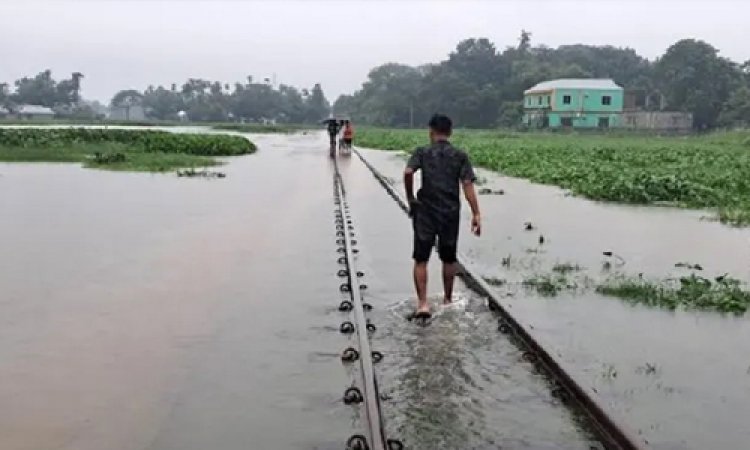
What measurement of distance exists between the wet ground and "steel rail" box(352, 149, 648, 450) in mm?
122

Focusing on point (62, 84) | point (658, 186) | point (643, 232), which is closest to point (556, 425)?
point (643, 232)

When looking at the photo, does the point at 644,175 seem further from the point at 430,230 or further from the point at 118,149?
the point at 118,149

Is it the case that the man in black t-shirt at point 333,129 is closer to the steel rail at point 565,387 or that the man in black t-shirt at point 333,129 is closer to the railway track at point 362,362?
the railway track at point 362,362

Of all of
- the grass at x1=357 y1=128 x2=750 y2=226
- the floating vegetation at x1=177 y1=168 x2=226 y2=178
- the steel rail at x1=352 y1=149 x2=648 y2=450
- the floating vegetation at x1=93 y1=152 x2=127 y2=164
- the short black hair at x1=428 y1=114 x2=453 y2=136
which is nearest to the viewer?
the steel rail at x1=352 y1=149 x2=648 y2=450

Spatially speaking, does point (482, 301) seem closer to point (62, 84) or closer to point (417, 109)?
point (417, 109)

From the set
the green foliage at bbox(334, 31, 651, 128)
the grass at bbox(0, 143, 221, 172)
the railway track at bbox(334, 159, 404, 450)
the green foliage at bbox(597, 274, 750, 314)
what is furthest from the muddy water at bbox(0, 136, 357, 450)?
the green foliage at bbox(334, 31, 651, 128)

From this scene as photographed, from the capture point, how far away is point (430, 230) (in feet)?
24.3

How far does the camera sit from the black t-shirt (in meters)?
7.30

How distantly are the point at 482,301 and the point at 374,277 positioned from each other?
1829 millimetres

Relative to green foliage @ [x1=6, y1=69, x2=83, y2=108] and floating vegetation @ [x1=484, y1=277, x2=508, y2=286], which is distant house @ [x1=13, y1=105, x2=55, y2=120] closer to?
green foliage @ [x1=6, y1=69, x2=83, y2=108]

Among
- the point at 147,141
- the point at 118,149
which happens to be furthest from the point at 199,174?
the point at 147,141

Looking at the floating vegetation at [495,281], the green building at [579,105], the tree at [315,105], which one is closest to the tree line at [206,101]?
the tree at [315,105]

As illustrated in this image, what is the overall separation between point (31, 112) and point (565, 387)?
131m

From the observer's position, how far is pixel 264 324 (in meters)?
7.46
